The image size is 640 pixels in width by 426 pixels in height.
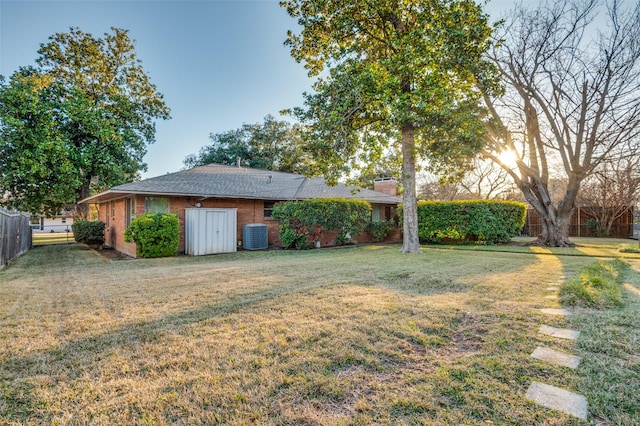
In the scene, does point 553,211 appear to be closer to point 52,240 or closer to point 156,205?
point 156,205

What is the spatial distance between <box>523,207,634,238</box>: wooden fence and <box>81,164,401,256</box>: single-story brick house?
422 inches

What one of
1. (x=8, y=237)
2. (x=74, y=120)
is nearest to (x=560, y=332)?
(x=8, y=237)

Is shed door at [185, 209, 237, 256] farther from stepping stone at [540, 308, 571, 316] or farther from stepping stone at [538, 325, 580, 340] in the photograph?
stepping stone at [538, 325, 580, 340]

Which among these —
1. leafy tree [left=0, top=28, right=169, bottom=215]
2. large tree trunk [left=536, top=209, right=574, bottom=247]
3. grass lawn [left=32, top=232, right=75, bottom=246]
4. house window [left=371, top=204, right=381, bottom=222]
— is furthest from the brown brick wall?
large tree trunk [left=536, top=209, right=574, bottom=247]

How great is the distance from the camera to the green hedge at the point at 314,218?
12.7 m

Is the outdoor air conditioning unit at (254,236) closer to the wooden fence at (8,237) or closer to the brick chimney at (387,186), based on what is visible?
the wooden fence at (8,237)

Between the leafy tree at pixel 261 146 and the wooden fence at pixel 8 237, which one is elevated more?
the leafy tree at pixel 261 146

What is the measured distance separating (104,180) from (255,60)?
1150 cm

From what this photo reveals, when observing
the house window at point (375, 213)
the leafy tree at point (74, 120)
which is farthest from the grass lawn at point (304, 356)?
the leafy tree at point (74, 120)

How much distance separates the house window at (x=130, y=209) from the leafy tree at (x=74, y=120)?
583 centimetres

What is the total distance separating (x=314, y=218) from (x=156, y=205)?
19.5 ft

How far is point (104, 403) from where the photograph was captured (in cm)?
214

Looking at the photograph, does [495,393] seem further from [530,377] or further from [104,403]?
[104,403]

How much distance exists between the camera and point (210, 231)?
1219 centimetres
